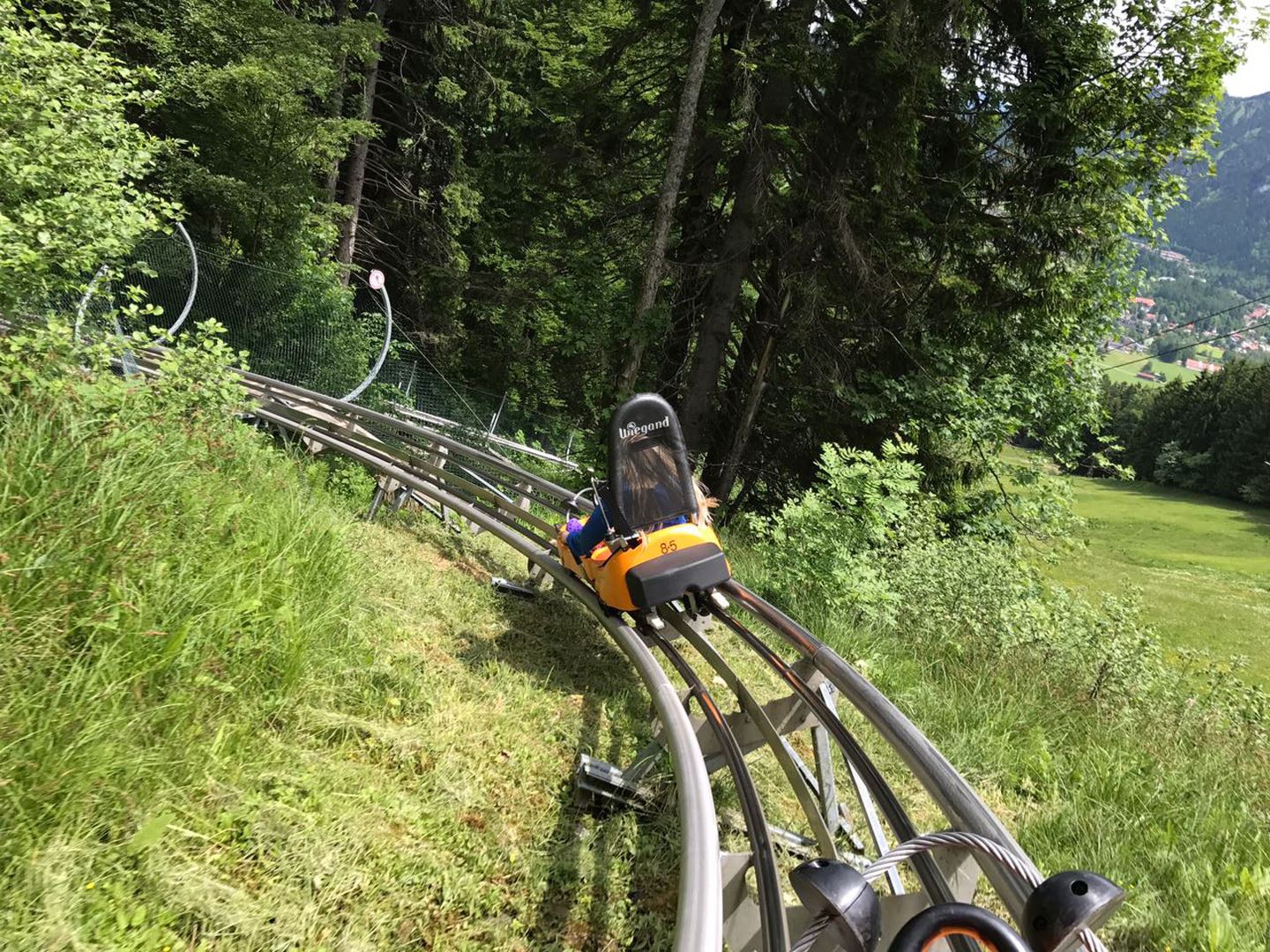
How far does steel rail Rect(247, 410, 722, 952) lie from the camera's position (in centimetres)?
175

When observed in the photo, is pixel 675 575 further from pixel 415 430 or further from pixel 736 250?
pixel 736 250

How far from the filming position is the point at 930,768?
2369 millimetres

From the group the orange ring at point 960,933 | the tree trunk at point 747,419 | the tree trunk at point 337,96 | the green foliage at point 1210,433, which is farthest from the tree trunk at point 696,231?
the green foliage at point 1210,433

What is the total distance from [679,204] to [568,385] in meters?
3.77

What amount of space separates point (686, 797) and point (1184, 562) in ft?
159

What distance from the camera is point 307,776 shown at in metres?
2.63

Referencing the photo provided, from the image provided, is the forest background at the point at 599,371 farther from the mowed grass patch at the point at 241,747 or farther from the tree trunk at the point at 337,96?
the tree trunk at the point at 337,96

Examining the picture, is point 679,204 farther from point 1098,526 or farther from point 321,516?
point 321,516

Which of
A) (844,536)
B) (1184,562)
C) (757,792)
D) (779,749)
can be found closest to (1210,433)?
(1184,562)

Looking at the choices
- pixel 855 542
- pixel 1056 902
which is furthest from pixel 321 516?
pixel 855 542

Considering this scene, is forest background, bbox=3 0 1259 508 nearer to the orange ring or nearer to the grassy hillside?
the grassy hillside

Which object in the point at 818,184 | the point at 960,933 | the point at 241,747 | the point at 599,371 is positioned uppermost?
the point at 818,184

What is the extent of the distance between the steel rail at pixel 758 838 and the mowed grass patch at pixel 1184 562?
15.4ft

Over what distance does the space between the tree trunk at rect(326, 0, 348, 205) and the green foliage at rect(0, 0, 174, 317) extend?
9.20 metres
